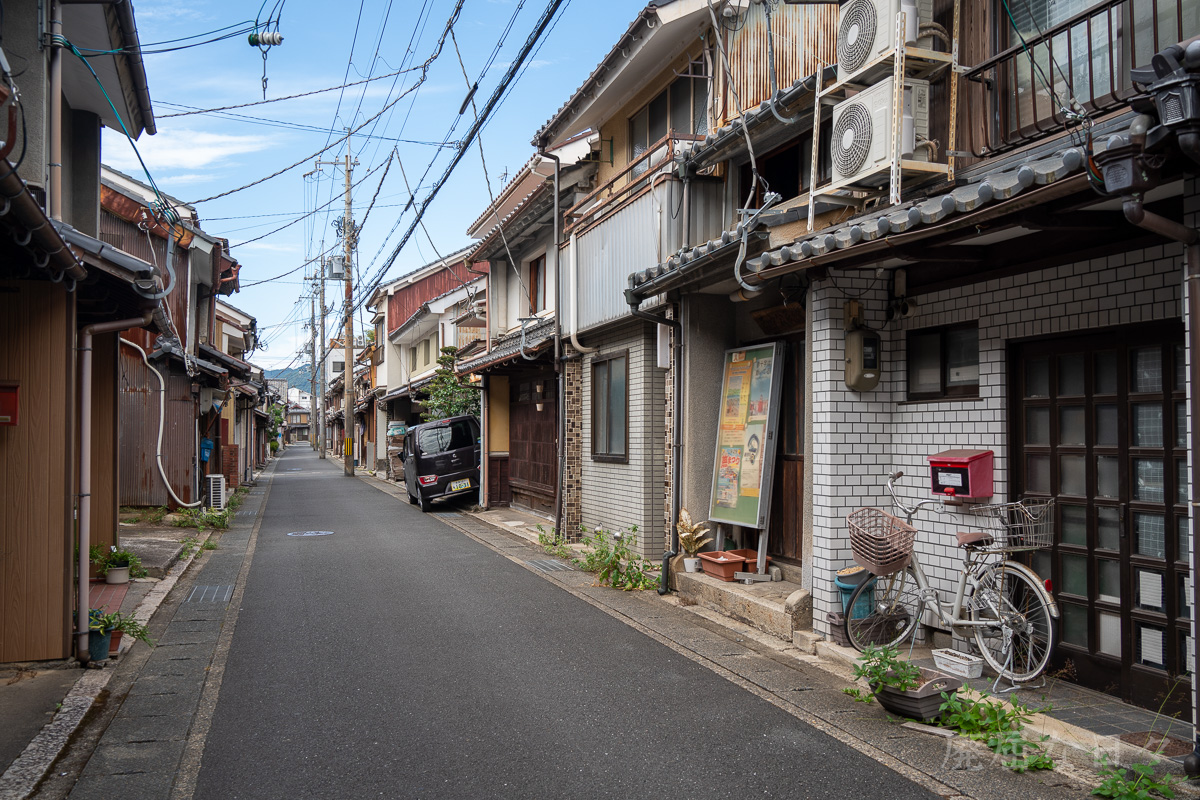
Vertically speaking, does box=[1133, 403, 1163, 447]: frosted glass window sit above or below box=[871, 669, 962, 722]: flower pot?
above

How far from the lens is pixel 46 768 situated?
4.75 meters

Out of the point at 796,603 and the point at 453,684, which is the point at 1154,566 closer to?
the point at 796,603

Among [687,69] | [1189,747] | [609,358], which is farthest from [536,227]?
[1189,747]

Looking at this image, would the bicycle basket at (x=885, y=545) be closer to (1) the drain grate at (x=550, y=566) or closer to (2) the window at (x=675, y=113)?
(1) the drain grate at (x=550, y=566)

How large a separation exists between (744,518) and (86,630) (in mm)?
6216

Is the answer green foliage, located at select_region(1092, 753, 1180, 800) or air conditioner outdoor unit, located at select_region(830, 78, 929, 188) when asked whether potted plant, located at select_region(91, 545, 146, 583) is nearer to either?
air conditioner outdoor unit, located at select_region(830, 78, 929, 188)

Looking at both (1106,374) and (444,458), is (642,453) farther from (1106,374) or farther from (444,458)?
(444,458)

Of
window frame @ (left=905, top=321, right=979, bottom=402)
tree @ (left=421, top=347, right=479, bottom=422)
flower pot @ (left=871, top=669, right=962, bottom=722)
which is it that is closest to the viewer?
flower pot @ (left=871, top=669, right=962, bottom=722)

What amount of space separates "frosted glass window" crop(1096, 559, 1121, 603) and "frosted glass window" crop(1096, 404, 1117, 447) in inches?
30.9

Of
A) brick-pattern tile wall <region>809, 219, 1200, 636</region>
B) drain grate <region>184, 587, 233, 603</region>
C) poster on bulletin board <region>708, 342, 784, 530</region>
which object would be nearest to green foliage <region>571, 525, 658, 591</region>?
poster on bulletin board <region>708, 342, 784, 530</region>

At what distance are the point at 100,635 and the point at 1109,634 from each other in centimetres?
755

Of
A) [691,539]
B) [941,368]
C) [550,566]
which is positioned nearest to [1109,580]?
[941,368]

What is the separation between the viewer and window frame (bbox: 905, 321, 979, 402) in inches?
265

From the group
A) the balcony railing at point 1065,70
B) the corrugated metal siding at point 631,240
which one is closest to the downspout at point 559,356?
the corrugated metal siding at point 631,240
